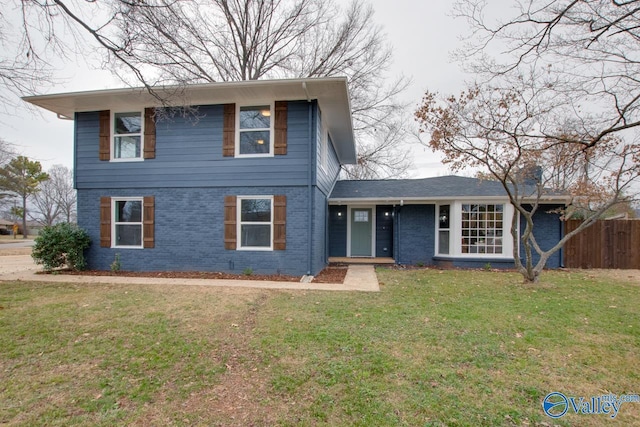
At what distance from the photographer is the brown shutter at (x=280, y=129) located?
807cm

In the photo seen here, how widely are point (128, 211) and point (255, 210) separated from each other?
150 inches

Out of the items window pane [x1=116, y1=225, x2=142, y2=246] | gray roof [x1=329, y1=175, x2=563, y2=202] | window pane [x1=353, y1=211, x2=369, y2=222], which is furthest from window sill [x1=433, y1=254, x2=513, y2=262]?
window pane [x1=116, y1=225, x2=142, y2=246]

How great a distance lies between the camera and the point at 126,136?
29.3ft

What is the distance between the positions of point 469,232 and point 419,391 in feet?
29.0

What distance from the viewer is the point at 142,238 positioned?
8742 mm

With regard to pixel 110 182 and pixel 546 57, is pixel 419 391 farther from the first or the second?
pixel 110 182

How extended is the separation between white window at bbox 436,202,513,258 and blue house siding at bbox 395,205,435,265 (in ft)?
2.33

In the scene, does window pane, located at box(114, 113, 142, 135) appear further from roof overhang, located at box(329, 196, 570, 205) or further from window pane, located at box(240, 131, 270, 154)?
roof overhang, located at box(329, 196, 570, 205)

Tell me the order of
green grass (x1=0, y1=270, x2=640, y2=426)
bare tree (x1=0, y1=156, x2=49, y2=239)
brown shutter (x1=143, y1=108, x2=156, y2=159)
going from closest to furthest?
green grass (x1=0, y1=270, x2=640, y2=426)
brown shutter (x1=143, y1=108, x2=156, y2=159)
bare tree (x1=0, y1=156, x2=49, y2=239)

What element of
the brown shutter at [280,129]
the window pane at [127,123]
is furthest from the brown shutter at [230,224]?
the window pane at [127,123]

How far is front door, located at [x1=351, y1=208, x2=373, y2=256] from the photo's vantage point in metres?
11.8

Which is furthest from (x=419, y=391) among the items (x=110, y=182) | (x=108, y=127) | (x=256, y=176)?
(x=108, y=127)

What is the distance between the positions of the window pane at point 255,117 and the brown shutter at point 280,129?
1.03ft

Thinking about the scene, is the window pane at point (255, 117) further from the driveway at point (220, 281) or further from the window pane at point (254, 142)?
the driveway at point (220, 281)
